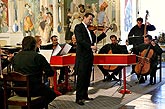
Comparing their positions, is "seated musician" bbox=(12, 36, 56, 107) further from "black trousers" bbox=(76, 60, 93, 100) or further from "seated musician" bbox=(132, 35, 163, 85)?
"seated musician" bbox=(132, 35, 163, 85)

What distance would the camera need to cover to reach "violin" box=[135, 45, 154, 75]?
7.78 meters

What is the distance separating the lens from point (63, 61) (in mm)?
6434

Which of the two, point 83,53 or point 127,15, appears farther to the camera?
point 127,15

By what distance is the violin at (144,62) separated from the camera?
7781mm

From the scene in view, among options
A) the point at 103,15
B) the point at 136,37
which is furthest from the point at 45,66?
the point at 103,15

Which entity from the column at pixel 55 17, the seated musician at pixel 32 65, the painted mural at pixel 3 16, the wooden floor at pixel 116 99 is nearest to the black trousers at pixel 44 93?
the seated musician at pixel 32 65

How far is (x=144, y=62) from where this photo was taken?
779 cm

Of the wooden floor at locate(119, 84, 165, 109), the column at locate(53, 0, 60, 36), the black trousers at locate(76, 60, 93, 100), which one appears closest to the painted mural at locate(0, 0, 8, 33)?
the column at locate(53, 0, 60, 36)

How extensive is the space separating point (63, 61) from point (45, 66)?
1.98 m

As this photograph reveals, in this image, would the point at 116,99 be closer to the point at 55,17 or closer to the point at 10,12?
the point at 55,17

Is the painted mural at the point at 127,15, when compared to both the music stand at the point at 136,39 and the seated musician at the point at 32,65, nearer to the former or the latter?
the music stand at the point at 136,39

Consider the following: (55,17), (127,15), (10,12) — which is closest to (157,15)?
(127,15)

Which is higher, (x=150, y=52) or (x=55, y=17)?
(x=55, y=17)

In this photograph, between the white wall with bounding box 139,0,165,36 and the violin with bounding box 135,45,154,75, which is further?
the white wall with bounding box 139,0,165,36
